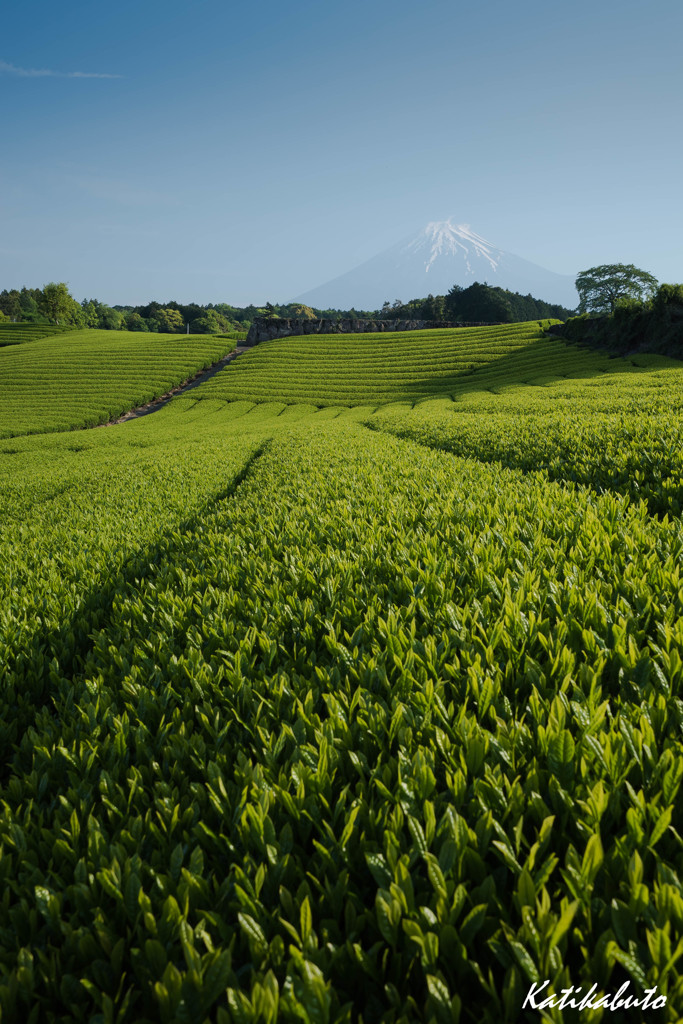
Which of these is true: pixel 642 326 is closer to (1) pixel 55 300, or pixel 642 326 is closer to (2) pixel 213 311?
(1) pixel 55 300

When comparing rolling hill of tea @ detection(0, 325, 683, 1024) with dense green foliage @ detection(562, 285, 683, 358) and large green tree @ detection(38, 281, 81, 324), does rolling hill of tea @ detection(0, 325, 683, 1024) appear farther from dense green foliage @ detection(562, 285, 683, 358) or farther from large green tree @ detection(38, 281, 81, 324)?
large green tree @ detection(38, 281, 81, 324)

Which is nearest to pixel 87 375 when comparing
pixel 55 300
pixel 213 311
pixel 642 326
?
pixel 642 326

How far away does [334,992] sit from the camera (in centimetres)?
102

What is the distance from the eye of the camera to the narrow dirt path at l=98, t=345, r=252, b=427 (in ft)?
124

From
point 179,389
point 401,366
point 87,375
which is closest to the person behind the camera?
point 401,366

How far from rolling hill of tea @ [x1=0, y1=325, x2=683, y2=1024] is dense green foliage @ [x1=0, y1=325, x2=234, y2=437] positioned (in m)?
32.6

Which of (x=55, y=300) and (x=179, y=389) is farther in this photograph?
(x=55, y=300)

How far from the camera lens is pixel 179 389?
147ft

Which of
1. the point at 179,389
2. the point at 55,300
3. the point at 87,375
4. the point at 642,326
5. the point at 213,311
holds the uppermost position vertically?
the point at 213,311

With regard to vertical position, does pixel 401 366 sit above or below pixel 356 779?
above

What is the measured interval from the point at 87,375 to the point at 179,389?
8.19 m

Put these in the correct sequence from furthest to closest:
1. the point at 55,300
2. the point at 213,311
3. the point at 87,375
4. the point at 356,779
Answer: the point at 213,311 < the point at 55,300 < the point at 87,375 < the point at 356,779

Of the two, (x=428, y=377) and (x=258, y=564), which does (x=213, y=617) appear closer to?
(x=258, y=564)

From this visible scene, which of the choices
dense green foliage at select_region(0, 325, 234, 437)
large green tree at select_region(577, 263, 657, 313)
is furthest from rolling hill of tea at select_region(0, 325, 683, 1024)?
large green tree at select_region(577, 263, 657, 313)
